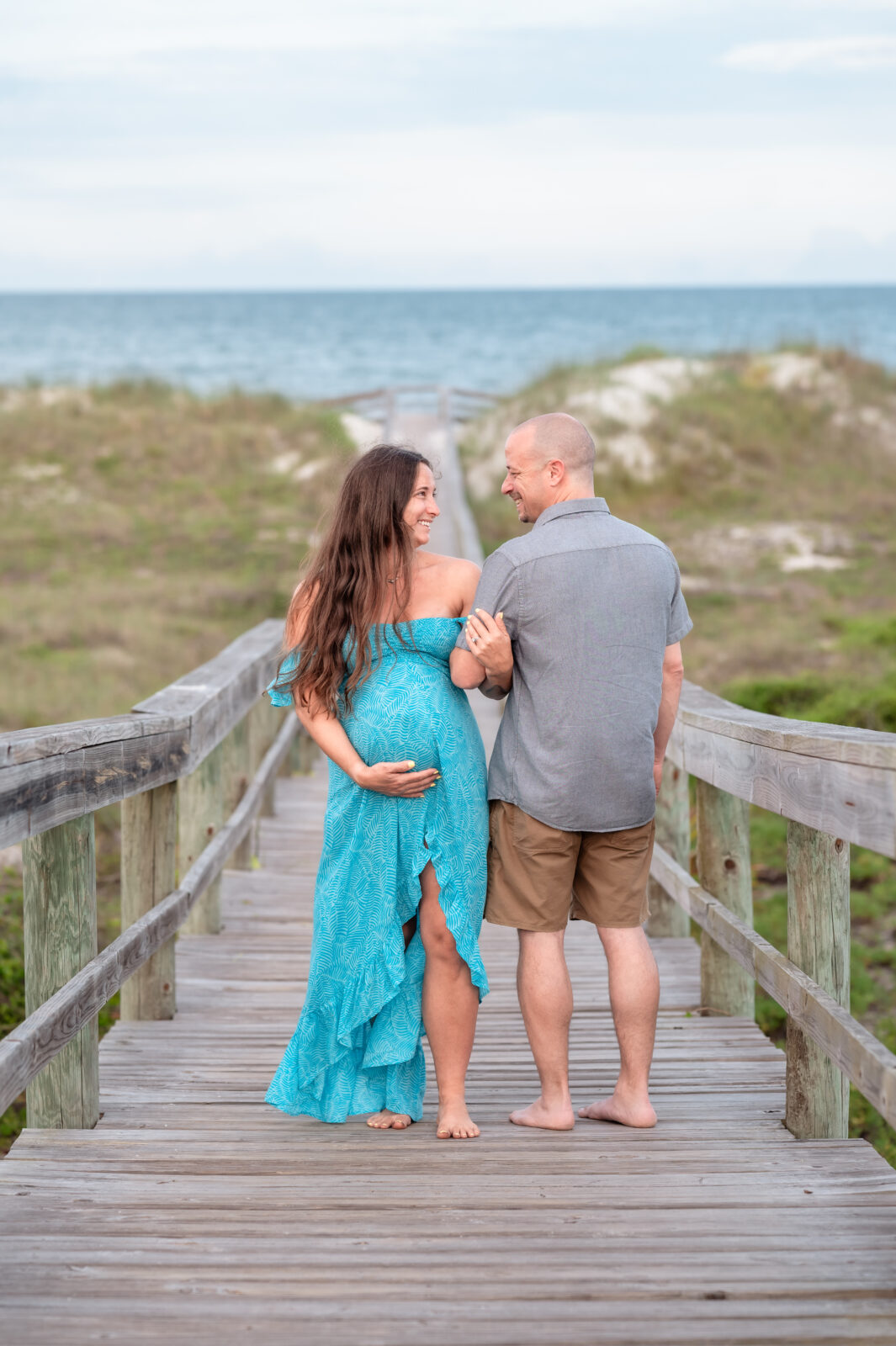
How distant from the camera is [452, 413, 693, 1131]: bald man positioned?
297 centimetres

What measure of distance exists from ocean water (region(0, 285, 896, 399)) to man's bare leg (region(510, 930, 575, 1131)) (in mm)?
25004

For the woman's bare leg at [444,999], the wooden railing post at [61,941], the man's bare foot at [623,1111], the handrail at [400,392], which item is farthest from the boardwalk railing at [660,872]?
the handrail at [400,392]

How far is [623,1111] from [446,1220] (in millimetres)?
726

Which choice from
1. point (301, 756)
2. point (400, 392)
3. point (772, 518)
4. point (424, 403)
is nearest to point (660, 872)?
point (301, 756)

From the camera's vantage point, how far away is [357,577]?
3125 millimetres

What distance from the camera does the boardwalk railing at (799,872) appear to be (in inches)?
93.1

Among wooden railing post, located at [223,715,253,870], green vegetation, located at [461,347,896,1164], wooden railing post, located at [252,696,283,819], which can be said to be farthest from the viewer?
green vegetation, located at [461,347,896,1164]

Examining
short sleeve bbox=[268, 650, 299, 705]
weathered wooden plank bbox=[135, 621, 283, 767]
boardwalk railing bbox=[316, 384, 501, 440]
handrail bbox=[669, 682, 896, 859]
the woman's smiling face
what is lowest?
weathered wooden plank bbox=[135, 621, 283, 767]

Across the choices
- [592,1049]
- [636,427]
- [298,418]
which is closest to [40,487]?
[298,418]

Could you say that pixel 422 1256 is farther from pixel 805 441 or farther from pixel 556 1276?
pixel 805 441

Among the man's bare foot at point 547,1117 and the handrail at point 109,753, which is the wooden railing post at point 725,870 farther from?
the handrail at point 109,753

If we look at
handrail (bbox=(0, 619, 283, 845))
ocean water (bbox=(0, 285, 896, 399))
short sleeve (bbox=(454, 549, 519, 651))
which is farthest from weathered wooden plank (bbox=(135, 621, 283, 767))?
ocean water (bbox=(0, 285, 896, 399))

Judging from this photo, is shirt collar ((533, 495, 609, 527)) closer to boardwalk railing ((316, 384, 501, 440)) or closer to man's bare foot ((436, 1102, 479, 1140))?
man's bare foot ((436, 1102, 479, 1140))

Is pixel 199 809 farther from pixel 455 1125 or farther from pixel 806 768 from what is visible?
pixel 806 768
